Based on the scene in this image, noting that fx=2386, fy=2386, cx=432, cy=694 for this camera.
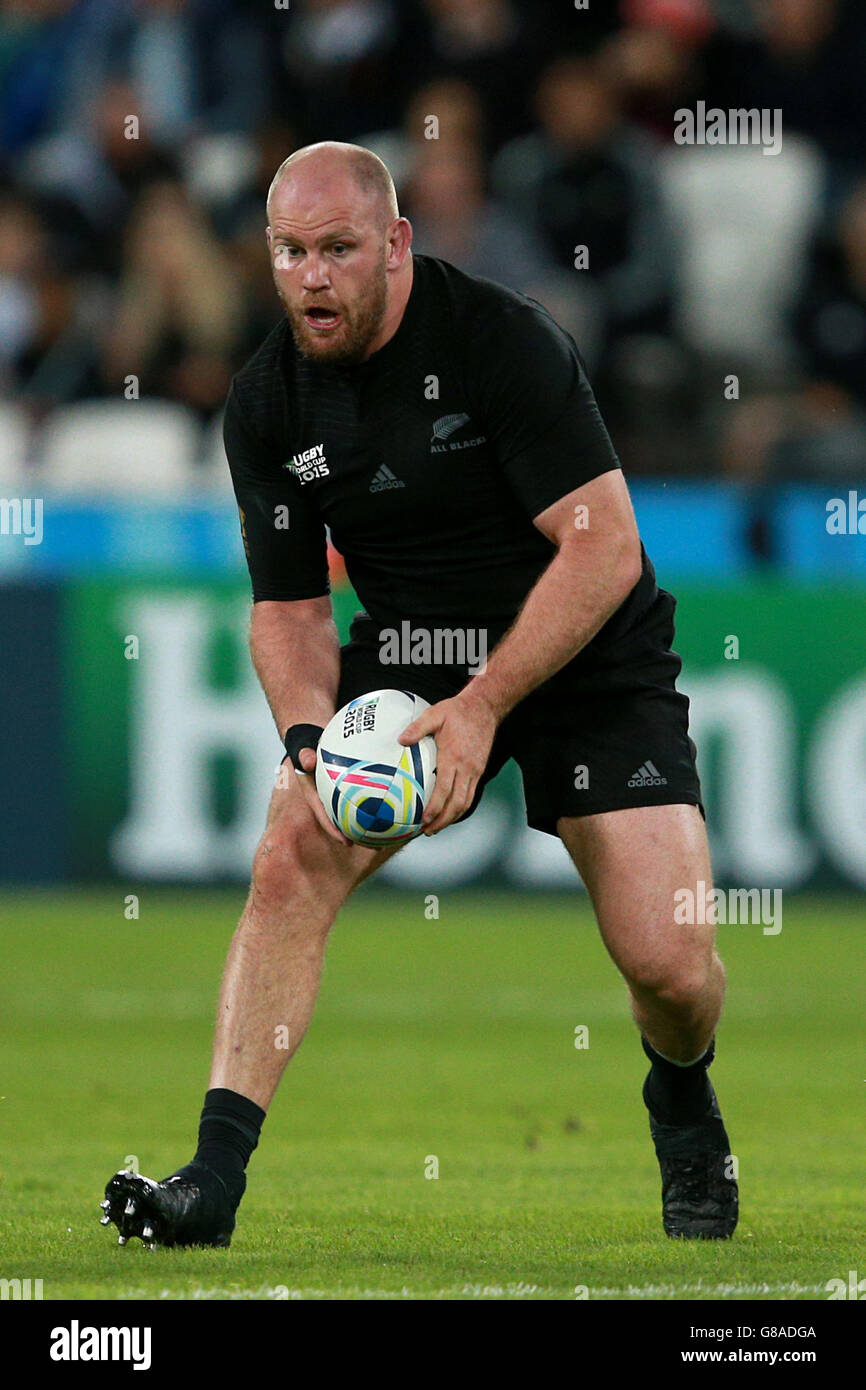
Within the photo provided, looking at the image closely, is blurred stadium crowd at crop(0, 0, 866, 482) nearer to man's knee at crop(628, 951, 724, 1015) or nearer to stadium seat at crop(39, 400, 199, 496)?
stadium seat at crop(39, 400, 199, 496)

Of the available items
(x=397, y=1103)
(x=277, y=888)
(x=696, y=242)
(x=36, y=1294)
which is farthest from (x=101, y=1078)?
(x=696, y=242)

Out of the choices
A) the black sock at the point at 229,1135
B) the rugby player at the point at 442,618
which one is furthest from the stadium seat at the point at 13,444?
the black sock at the point at 229,1135

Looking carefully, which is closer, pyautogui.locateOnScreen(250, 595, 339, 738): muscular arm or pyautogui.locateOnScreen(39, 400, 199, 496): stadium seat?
pyautogui.locateOnScreen(250, 595, 339, 738): muscular arm

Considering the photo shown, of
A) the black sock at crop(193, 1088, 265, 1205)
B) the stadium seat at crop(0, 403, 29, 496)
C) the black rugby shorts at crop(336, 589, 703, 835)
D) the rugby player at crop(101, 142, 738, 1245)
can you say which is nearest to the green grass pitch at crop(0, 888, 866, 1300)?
the black sock at crop(193, 1088, 265, 1205)

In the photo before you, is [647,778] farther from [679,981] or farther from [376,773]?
[376,773]

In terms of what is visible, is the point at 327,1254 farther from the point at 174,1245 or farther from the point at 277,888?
the point at 277,888

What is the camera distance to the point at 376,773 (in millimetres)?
5086

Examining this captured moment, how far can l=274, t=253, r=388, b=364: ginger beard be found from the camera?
17.0 ft

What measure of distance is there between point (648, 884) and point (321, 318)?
1.46 m

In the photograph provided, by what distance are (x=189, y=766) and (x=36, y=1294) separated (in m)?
7.20

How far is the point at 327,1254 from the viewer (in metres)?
5.11

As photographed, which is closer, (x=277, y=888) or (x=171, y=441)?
(x=277, y=888)

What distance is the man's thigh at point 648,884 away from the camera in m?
5.39

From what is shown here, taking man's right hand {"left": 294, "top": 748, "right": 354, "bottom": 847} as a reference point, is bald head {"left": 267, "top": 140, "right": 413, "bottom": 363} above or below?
above
